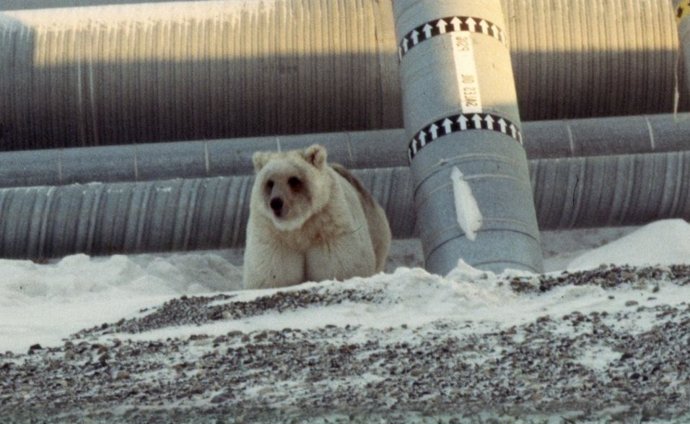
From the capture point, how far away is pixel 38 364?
580cm

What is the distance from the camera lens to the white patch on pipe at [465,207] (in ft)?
29.7

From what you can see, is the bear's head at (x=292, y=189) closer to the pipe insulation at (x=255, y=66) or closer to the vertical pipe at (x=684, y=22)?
the pipe insulation at (x=255, y=66)

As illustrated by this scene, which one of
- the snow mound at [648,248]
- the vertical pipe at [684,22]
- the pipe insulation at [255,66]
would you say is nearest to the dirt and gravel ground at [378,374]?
the snow mound at [648,248]

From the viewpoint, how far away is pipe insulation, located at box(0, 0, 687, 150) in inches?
465

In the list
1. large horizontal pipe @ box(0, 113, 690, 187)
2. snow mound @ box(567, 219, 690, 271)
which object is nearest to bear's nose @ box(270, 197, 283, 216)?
snow mound @ box(567, 219, 690, 271)

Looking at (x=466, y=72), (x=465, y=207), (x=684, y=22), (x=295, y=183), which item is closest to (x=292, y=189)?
(x=295, y=183)

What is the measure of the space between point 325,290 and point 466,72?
3.36 meters

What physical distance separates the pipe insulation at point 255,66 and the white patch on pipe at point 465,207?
8.82 ft

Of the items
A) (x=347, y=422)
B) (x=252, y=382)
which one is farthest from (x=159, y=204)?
(x=347, y=422)

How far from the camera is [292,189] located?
8.82m

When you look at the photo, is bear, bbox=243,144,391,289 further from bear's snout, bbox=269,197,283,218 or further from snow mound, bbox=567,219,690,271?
snow mound, bbox=567,219,690,271

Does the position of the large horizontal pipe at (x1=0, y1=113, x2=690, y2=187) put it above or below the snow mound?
above

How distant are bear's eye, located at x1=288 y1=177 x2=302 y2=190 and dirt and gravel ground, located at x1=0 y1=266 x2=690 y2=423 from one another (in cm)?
243

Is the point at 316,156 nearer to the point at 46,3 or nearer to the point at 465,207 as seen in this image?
the point at 465,207
